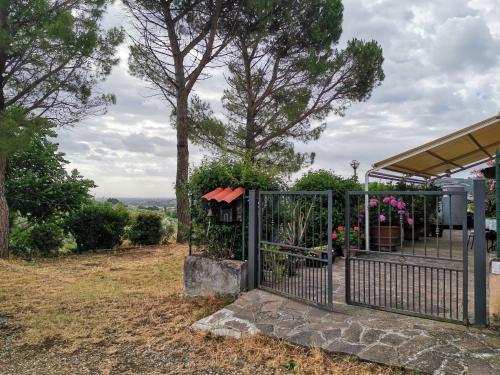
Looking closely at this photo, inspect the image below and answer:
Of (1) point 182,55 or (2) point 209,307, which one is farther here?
(1) point 182,55

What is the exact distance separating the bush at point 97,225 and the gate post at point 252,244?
7027 millimetres

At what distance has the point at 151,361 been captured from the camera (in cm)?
318

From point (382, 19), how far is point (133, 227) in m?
8.96

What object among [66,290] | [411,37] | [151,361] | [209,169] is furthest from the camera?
[411,37]

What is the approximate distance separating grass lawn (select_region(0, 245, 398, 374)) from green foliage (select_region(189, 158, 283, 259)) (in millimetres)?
765

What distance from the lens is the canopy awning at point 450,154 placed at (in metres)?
6.07

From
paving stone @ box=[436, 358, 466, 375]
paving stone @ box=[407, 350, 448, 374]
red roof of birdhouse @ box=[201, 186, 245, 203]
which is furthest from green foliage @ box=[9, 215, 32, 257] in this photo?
paving stone @ box=[436, 358, 466, 375]

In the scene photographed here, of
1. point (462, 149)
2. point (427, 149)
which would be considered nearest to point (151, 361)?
point (427, 149)

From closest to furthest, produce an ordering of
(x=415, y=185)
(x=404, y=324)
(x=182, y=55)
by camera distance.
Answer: (x=404, y=324)
(x=415, y=185)
(x=182, y=55)

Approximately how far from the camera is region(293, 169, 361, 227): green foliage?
283 inches

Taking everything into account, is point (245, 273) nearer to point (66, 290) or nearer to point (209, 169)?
point (209, 169)

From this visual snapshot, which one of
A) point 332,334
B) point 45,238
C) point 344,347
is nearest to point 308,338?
point 332,334

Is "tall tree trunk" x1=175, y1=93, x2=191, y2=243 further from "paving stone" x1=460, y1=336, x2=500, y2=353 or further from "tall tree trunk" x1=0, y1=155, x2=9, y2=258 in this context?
"paving stone" x1=460, y1=336, x2=500, y2=353

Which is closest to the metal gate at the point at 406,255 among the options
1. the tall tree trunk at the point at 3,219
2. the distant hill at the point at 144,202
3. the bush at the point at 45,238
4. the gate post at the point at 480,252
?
the gate post at the point at 480,252
